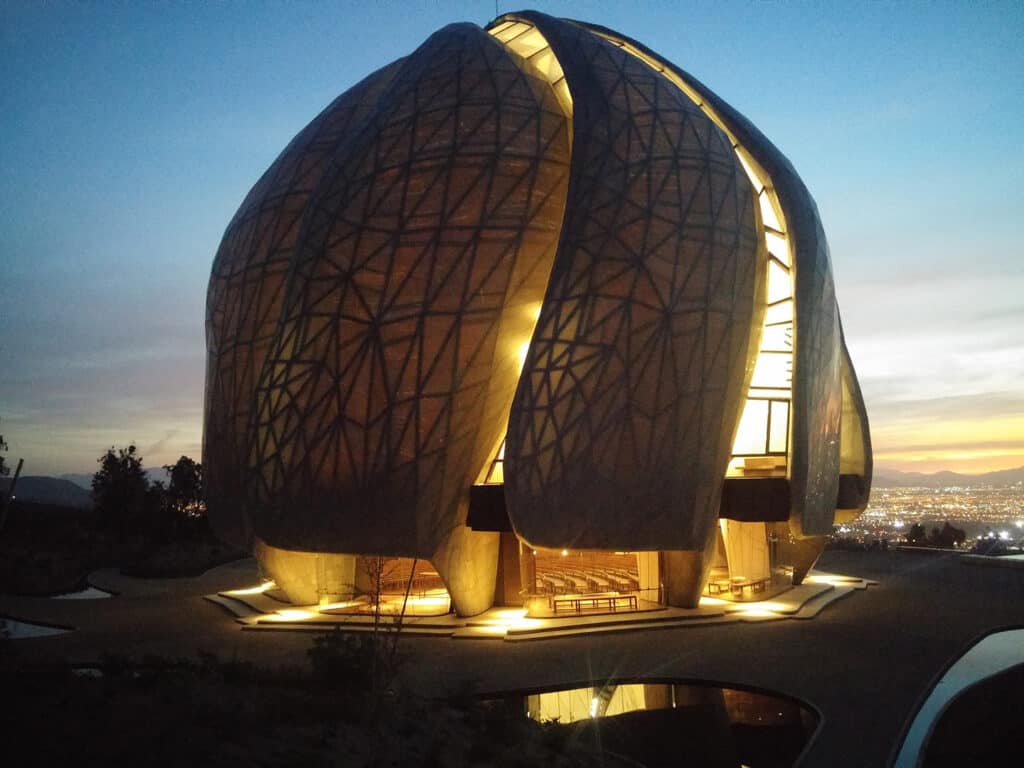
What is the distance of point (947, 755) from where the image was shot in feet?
39.3

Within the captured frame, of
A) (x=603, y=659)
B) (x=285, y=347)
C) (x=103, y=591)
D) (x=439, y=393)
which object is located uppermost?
(x=285, y=347)

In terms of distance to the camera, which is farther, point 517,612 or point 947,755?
point 517,612

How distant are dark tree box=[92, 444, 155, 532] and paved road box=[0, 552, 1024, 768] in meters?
36.4

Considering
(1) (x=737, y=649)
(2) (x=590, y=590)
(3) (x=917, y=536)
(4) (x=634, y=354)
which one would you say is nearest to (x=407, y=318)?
(4) (x=634, y=354)

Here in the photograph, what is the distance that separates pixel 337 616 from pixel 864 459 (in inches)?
921

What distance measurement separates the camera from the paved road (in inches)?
545

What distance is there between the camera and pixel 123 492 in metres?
65.1

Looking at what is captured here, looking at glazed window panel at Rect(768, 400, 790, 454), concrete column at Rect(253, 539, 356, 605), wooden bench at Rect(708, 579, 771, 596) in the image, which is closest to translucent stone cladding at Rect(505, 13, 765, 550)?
wooden bench at Rect(708, 579, 771, 596)

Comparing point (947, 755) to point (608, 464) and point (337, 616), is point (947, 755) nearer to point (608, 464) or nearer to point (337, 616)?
point (608, 464)

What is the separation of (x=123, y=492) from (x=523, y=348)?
5418 cm

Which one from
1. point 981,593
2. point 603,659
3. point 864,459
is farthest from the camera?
point 864,459

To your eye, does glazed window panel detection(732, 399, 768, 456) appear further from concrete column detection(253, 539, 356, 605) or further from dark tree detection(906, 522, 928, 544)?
dark tree detection(906, 522, 928, 544)

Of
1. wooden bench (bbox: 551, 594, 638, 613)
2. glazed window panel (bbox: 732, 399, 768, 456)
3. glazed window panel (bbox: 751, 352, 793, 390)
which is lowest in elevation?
wooden bench (bbox: 551, 594, 638, 613)

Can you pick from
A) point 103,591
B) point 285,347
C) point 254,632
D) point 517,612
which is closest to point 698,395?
point 517,612
